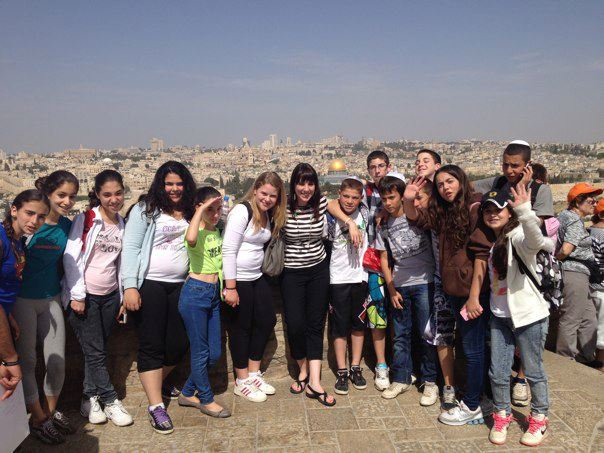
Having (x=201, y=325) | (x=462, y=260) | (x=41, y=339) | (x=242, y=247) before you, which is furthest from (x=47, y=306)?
(x=462, y=260)

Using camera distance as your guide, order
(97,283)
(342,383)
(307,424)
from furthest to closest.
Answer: (342,383), (307,424), (97,283)

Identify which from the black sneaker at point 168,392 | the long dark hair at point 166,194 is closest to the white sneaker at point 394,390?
the black sneaker at point 168,392

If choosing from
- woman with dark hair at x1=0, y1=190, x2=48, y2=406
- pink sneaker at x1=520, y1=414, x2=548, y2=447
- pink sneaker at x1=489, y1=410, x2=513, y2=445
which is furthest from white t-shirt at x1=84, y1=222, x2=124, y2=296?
pink sneaker at x1=520, y1=414, x2=548, y2=447

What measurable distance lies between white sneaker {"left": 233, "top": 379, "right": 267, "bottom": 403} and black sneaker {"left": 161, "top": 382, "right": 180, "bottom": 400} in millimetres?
407

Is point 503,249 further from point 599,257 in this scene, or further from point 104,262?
point 104,262

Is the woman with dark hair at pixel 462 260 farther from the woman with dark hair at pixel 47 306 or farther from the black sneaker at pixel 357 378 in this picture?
the woman with dark hair at pixel 47 306

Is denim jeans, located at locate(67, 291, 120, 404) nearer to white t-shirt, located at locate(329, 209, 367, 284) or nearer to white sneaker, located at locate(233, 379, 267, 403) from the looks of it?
white sneaker, located at locate(233, 379, 267, 403)

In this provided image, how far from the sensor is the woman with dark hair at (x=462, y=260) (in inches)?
93.5

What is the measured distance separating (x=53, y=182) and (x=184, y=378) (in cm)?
156

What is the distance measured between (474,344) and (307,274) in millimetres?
→ 1067

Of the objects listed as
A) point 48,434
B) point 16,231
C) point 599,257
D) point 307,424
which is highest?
point 16,231

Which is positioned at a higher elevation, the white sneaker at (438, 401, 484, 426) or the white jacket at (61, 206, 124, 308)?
the white jacket at (61, 206, 124, 308)

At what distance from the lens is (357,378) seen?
2.92 meters

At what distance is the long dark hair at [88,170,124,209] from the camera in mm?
2449
